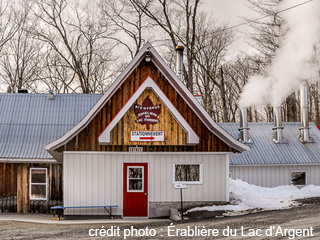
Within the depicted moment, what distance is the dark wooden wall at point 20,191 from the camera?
64.8 feet

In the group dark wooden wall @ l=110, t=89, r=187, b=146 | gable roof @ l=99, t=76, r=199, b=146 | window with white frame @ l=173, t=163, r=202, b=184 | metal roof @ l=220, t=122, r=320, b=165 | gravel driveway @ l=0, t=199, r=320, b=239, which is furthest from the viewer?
metal roof @ l=220, t=122, r=320, b=165

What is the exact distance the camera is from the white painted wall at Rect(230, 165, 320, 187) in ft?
80.1

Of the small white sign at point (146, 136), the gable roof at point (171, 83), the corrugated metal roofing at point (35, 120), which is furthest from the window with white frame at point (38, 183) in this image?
the small white sign at point (146, 136)

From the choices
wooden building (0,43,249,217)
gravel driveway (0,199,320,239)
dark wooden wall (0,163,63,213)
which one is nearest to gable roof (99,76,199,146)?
wooden building (0,43,249,217)

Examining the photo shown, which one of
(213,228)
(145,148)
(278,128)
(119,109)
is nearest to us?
(213,228)

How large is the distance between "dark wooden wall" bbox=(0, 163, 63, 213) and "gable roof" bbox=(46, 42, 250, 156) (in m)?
3.77

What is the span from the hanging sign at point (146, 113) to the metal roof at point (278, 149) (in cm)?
939

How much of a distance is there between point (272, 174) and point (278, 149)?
1614 millimetres

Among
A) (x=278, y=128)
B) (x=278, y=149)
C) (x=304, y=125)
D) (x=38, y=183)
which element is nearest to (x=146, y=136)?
(x=38, y=183)

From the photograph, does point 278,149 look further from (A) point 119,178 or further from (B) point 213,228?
(B) point 213,228

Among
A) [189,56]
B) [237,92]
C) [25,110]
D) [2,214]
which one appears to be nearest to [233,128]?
[189,56]

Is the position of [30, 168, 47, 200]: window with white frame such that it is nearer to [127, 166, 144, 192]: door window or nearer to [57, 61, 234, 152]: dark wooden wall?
[57, 61, 234, 152]: dark wooden wall

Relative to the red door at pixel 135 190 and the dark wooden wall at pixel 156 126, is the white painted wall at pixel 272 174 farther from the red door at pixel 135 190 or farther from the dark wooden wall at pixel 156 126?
the dark wooden wall at pixel 156 126

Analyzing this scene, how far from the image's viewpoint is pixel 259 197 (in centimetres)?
1998
